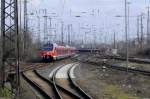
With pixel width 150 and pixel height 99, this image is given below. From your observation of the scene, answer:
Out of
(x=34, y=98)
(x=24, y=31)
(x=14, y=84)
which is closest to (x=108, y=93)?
(x=34, y=98)

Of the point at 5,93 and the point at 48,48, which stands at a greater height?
the point at 48,48

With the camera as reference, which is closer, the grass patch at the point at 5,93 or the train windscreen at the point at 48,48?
the grass patch at the point at 5,93

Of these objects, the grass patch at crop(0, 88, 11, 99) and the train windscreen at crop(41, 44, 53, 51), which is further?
the train windscreen at crop(41, 44, 53, 51)

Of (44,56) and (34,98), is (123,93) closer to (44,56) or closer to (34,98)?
(34,98)

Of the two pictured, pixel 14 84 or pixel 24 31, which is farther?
pixel 24 31

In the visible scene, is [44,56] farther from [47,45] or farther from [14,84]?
[14,84]

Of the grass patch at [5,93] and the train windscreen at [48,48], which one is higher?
the train windscreen at [48,48]

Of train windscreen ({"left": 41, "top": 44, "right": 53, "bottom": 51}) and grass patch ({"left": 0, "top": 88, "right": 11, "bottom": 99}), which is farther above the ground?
train windscreen ({"left": 41, "top": 44, "right": 53, "bottom": 51})

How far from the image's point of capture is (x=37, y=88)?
2812 centimetres

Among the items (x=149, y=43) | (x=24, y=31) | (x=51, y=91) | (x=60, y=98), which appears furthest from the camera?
(x=149, y=43)

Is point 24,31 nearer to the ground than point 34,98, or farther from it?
farther from it

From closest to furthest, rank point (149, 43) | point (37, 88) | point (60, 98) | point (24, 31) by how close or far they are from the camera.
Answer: point (60, 98)
point (37, 88)
point (24, 31)
point (149, 43)

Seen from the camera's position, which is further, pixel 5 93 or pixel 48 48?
pixel 48 48

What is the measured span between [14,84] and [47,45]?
38998mm
